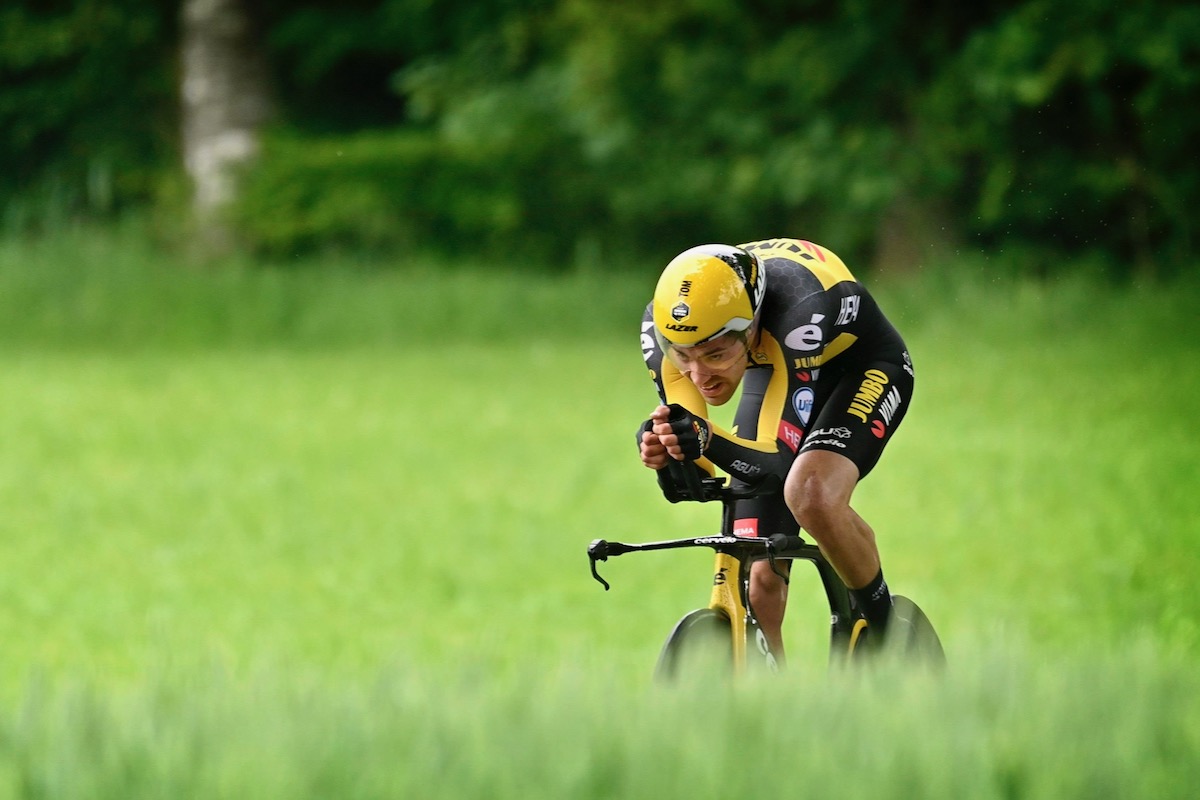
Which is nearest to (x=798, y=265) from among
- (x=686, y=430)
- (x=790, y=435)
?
(x=790, y=435)

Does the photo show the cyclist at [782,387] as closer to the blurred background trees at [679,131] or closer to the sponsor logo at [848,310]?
the sponsor logo at [848,310]

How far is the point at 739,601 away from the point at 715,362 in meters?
0.93

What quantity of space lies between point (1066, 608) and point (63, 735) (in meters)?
7.91

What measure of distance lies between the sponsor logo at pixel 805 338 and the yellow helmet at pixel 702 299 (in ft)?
1.04

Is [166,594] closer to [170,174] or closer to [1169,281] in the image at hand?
[1169,281]

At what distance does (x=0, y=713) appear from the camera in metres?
3.55

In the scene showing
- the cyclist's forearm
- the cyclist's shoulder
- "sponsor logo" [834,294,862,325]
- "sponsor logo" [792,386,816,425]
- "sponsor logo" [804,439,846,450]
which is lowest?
the cyclist's forearm

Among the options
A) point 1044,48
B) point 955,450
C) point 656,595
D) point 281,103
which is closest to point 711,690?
point 656,595

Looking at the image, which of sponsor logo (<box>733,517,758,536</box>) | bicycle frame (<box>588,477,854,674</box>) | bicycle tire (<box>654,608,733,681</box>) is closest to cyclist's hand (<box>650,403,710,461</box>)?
bicycle frame (<box>588,477,854,674</box>)

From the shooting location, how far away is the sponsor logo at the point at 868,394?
5.60 metres

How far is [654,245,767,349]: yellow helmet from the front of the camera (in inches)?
188

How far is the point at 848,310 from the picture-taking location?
18.0 ft

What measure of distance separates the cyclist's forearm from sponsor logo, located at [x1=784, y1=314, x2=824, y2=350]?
327 millimetres

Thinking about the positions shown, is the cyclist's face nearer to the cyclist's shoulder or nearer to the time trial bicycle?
the time trial bicycle
